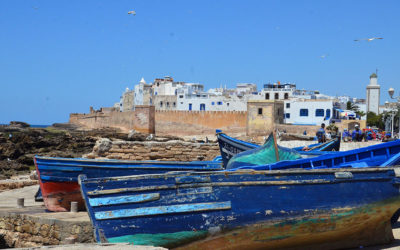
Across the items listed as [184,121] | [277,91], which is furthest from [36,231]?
[277,91]

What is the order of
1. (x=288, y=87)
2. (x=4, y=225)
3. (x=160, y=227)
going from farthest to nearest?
(x=288, y=87) → (x=4, y=225) → (x=160, y=227)

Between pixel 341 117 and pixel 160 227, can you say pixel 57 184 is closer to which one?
pixel 160 227

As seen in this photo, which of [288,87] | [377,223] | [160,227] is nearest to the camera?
[160,227]

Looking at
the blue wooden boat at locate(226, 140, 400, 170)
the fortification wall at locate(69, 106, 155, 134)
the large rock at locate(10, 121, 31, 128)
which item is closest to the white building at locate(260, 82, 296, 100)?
the fortification wall at locate(69, 106, 155, 134)

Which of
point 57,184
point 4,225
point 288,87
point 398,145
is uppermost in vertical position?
point 288,87

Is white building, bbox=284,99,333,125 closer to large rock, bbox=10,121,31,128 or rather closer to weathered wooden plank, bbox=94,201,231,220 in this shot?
large rock, bbox=10,121,31,128

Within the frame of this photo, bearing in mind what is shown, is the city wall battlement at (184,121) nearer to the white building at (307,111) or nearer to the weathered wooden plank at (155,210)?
the white building at (307,111)

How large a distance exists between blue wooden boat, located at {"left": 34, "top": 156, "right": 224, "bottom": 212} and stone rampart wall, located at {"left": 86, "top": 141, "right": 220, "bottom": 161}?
3067mm

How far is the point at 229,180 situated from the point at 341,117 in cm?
4186

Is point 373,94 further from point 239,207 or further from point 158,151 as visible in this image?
point 239,207

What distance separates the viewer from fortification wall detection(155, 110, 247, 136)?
157 ft

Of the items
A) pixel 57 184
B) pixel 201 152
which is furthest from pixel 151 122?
pixel 57 184

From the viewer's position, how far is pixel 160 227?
5961mm

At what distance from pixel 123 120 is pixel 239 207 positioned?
54.9 metres
